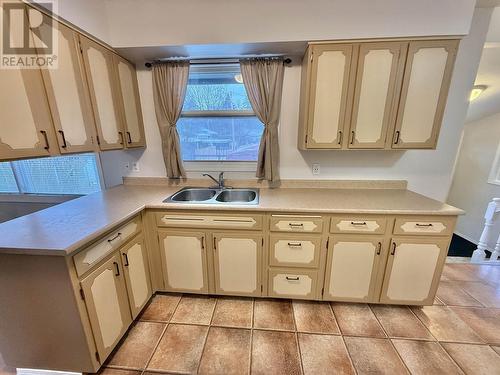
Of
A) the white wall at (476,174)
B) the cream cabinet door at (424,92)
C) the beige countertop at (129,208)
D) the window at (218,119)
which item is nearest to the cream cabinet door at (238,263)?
the beige countertop at (129,208)

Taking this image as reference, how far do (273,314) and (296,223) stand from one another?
810mm

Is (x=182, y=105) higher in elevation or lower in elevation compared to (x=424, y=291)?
higher

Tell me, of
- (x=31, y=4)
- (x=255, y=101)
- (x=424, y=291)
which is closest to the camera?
(x=31, y=4)

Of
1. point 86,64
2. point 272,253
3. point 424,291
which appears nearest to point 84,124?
point 86,64

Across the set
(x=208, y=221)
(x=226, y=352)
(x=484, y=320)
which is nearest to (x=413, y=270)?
(x=484, y=320)

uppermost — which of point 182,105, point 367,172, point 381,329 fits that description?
point 182,105

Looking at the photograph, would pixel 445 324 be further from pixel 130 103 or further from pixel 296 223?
pixel 130 103

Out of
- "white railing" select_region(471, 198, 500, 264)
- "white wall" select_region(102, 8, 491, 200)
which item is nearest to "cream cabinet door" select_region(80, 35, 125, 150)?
"white wall" select_region(102, 8, 491, 200)

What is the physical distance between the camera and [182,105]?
6.53 feet

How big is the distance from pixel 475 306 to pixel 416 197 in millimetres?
1077

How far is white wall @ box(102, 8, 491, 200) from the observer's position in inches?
Answer: 73.9

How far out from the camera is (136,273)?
1609mm

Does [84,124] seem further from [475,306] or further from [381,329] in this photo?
[475,306]

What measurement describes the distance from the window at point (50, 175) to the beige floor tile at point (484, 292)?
3965 mm
